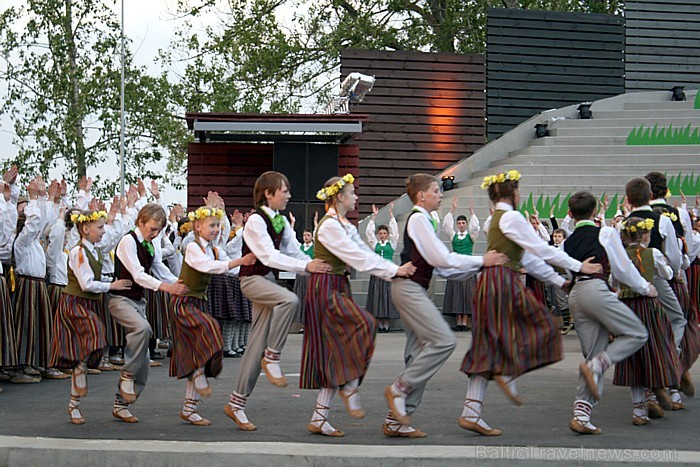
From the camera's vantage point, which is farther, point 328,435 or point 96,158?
point 96,158

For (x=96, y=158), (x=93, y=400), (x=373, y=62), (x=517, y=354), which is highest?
(x=373, y=62)

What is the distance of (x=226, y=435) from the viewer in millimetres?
6504

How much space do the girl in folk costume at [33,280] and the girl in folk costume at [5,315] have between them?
7.6 inches

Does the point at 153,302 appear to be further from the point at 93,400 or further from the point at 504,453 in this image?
the point at 504,453

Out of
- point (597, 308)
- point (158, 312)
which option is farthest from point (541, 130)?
point (597, 308)

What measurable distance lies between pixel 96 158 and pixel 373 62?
723cm

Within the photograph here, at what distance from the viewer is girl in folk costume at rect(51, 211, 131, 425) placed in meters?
7.13

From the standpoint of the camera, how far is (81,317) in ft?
23.8

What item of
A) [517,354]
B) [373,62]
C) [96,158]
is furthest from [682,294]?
[96,158]

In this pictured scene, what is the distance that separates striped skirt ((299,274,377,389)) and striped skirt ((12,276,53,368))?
3969 mm

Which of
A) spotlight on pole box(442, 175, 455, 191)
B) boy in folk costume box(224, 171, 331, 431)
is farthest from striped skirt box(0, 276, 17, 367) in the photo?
spotlight on pole box(442, 175, 455, 191)

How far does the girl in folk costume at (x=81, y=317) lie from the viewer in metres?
7.13

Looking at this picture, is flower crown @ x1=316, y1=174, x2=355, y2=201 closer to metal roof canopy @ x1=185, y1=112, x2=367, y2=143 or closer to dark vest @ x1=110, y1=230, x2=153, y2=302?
dark vest @ x1=110, y1=230, x2=153, y2=302

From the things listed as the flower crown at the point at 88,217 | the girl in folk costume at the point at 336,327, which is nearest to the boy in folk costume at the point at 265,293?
the girl in folk costume at the point at 336,327
